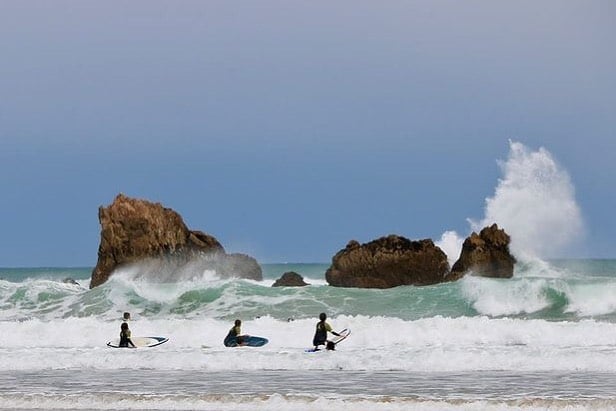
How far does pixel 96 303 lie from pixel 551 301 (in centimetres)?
1845

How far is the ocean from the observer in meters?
14.6

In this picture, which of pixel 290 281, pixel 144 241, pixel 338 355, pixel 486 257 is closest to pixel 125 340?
pixel 338 355

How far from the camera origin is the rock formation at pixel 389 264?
141 ft

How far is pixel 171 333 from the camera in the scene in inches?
1001

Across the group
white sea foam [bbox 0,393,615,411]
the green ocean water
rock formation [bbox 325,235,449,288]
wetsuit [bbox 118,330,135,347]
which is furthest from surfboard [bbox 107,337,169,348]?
rock formation [bbox 325,235,449,288]

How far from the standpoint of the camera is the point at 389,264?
42.9 m

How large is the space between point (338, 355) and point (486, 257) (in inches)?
915

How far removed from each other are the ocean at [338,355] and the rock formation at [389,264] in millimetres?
6407

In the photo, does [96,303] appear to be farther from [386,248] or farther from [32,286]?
[386,248]

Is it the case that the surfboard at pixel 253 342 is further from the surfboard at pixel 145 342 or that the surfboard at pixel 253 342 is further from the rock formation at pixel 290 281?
the rock formation at pixel 290 281

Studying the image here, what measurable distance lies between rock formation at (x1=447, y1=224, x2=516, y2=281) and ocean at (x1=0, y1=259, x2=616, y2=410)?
5.64 meters

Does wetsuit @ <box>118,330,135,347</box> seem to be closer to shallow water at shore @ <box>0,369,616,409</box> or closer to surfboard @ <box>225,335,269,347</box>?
surfboard @ <box>225,335,269,347</box>

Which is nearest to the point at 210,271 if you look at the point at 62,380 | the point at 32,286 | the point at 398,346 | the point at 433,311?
the point at 32,286

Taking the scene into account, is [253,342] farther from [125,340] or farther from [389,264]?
[389,264]
